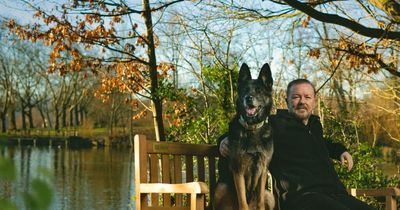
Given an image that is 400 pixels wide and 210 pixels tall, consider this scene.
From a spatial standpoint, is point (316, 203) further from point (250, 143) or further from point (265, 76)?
point (265, 76)

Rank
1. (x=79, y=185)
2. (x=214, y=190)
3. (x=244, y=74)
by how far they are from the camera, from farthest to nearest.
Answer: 1. (x=79, y=185)
2. (x=214, y=190)
3. (x=244, y=74)

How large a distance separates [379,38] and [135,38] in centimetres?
337

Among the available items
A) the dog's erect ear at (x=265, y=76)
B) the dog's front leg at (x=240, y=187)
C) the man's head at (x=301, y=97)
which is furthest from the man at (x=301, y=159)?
the dog's erect ear at (x=265, y=76)

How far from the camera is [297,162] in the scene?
338cm

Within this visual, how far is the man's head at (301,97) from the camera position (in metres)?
3.48

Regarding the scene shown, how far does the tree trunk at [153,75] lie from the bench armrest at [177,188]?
4702 millimetres

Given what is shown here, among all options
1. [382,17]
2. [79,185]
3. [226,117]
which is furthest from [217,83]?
[79,185]

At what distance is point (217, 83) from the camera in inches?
279

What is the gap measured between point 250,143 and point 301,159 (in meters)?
0.30

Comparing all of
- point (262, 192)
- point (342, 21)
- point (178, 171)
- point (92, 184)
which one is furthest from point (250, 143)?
point (92, 184)

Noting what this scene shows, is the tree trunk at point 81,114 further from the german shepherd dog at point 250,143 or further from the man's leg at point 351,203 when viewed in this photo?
the man's leg at point 351,203

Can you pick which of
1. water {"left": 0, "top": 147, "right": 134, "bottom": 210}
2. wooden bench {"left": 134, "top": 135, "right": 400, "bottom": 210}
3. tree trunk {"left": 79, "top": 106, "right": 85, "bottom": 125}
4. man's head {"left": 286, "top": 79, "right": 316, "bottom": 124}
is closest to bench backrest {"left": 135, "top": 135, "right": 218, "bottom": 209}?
wooden bench {"left": 134, "top": 135, "right": 400, "bottom": 210}

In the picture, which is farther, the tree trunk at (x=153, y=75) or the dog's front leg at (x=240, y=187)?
the tree trunk at (x=153, y=75)

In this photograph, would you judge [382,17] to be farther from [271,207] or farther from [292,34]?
[271,207]
